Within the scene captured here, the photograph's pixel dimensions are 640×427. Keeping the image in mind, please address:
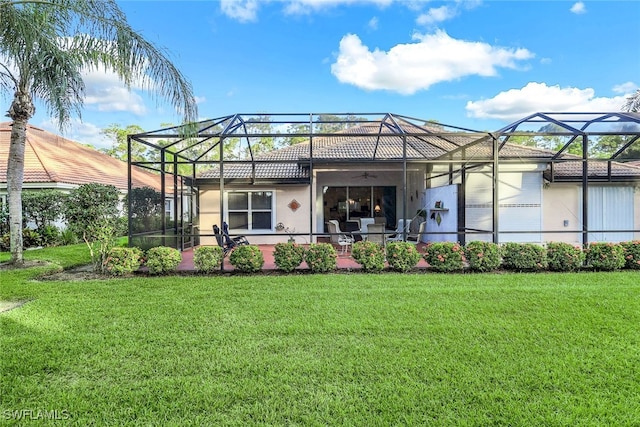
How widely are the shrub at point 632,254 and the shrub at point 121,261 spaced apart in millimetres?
10435

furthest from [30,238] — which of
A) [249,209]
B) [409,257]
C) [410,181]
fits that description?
[410,181]

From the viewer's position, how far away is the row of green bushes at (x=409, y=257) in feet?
23.2

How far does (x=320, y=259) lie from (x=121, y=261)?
4.16 meters

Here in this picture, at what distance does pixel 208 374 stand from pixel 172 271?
15.9 ft

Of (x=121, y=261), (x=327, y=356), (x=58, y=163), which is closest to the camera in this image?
(x=327, y=356)

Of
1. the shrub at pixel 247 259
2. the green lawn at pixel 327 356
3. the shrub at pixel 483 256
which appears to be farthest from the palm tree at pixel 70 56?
the shrub at pixel 483 256

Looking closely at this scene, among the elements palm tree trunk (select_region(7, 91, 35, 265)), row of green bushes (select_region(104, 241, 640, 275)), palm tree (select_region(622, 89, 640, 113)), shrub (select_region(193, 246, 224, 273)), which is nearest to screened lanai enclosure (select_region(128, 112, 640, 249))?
row of green bushes (select_region(104, 241, 640, 275))

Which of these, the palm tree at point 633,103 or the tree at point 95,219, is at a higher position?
the palm tree at point 633,103

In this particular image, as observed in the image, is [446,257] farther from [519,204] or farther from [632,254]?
[519,204]

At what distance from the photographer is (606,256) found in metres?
7.09

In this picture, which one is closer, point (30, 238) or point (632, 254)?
point (632, 254)

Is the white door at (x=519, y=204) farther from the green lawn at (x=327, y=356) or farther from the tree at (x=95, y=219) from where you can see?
the tree at (x=95, y=219)

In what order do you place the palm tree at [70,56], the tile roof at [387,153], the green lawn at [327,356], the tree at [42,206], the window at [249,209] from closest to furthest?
the green lawn at [327,356]
the palm tree at [70,56]
the tile roof at [387,153]
the tree at [42,206]
the window at [249,209]

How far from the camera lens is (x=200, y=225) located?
→ 518 inches
